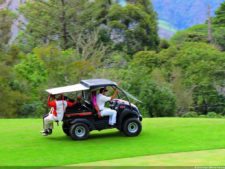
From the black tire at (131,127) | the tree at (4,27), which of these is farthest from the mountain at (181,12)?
the black tire at (131,127)

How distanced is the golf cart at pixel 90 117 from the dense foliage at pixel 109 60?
14473 mm

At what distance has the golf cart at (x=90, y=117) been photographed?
39.1ft

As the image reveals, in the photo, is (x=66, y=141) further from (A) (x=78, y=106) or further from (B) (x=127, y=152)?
(B) (x=127, y=152)

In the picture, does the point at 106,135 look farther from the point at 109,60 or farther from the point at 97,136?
the point at 109,60

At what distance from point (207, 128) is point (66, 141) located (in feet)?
13.4

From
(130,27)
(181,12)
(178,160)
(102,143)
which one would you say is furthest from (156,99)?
(181,12)

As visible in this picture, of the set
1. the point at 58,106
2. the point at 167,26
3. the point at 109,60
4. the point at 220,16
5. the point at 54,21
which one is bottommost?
the point at 58,106

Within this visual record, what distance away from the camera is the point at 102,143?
11.7 m

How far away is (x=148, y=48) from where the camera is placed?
49281 mm

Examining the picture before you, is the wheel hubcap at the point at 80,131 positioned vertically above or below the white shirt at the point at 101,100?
below

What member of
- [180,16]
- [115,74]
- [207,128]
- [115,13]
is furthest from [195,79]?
[180,16]

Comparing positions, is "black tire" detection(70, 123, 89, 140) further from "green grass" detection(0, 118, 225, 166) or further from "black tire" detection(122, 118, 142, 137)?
"black tire" detection(122, 118, 142, 137)

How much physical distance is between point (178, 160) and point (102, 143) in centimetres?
267

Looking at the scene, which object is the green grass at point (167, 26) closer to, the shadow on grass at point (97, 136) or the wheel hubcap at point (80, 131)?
the shadow on grass at point (97, 136)
